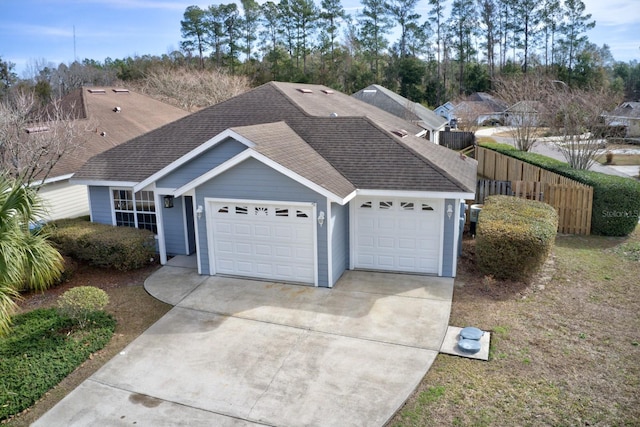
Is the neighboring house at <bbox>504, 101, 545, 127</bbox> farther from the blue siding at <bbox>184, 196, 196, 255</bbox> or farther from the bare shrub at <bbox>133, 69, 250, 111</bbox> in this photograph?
the blue siding at <bbox>184, 196, 196, 255</bbox>

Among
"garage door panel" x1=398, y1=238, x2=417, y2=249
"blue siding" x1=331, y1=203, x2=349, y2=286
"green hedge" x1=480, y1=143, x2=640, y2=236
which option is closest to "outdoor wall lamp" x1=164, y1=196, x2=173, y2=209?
"blue siding" x1=331, y1=203, x2=349, y2=286

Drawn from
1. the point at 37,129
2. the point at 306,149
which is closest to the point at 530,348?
the point at 306,149

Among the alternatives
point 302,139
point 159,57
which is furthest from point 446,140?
point 159,57

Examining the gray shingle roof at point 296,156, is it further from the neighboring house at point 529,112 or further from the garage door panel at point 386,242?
the neighboring house at point 529,112

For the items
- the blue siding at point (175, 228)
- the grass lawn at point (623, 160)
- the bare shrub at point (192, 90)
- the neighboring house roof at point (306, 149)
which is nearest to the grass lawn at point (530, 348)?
the blue siding at point (175, 228)

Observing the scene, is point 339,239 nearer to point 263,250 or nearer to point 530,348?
point 263,250

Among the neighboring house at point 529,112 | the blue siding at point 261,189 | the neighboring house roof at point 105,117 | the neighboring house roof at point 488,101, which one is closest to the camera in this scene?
the blue siding at point 261,189

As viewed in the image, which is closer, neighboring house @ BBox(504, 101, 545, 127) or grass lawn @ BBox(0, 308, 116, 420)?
grass lawn @ BBox(0, 308, 116, 420)
